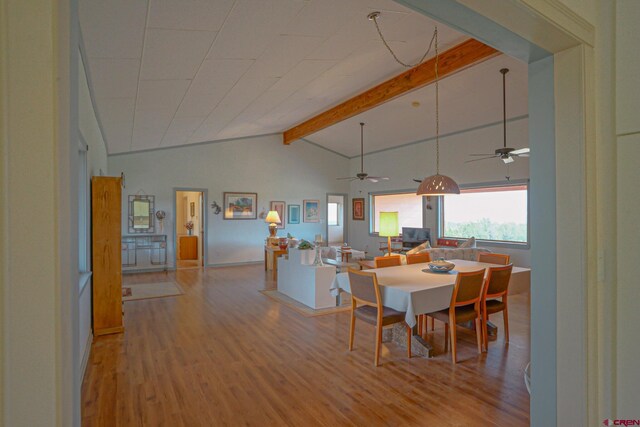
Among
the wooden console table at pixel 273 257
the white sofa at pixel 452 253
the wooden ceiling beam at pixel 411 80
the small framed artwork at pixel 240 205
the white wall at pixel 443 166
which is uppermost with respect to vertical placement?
the wooden ceiling beam at pixel 411 80

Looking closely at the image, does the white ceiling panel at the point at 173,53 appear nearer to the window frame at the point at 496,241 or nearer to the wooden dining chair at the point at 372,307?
the wooden dining chair at the point at 372,307

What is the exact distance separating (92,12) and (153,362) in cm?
288

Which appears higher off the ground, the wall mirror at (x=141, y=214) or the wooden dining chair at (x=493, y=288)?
the wall mirror at (x=141, y=214)

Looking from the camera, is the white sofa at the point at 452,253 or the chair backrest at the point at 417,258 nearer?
the chair backrest at the point at 417,258

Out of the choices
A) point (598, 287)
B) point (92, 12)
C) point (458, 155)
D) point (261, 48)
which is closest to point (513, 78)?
point (458, 155)

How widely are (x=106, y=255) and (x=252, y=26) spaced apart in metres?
2.97

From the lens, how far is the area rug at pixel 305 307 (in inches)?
193

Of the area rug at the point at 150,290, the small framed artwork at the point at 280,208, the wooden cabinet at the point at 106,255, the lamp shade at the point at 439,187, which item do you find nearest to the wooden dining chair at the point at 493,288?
the lamp shade at the point at 439,187

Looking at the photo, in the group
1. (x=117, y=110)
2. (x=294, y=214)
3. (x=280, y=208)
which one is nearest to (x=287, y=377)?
(x=117, y=110)

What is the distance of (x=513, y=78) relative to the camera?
570 centimetres

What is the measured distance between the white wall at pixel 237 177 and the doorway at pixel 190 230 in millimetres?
389

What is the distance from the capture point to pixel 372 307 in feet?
11.8

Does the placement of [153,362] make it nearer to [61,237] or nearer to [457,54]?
[61,237]

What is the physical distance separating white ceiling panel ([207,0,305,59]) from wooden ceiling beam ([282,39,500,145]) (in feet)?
8.81
